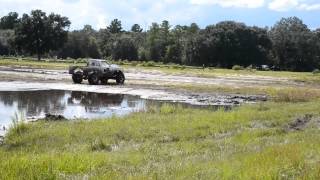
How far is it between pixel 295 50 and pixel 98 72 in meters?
81.4

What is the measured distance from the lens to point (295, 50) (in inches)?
4621

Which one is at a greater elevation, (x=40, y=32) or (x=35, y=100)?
(x=40, y=32)

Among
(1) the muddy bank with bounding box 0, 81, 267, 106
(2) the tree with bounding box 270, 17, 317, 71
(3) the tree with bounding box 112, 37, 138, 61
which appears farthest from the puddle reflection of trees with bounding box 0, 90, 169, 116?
(3) the tree with bounding box 112, 37, 138, 61

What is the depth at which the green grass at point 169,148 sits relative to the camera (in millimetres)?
9234

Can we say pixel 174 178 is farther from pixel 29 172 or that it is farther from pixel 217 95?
pixel 217 95

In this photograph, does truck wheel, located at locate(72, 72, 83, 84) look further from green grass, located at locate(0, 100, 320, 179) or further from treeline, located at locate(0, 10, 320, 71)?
treeline, located at locate(0, 10, 320, 71)

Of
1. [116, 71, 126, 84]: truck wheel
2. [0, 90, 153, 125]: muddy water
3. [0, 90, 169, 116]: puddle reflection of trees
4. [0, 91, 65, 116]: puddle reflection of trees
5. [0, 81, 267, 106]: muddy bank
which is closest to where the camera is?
[0, 90, 153, 125]: muddy water

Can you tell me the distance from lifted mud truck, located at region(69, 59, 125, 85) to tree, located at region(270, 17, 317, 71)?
78742mm

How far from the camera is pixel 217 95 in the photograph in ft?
115

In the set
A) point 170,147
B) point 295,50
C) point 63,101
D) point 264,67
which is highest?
point 295,50

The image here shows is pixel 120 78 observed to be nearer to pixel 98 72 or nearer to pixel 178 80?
pixel 98 72

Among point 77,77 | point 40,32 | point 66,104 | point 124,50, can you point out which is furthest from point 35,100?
point 124,50

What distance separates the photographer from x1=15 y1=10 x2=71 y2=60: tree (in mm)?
110688

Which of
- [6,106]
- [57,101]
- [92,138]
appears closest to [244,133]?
[92,138]
